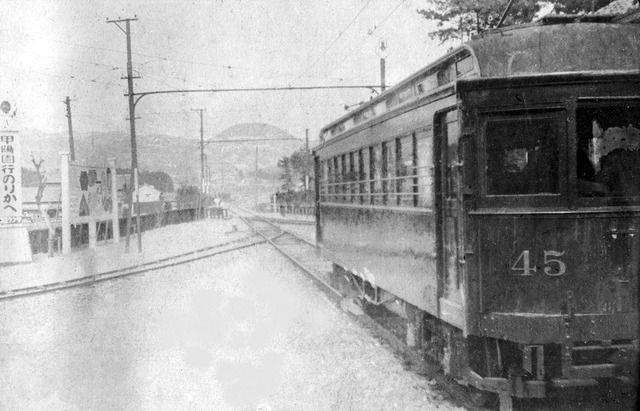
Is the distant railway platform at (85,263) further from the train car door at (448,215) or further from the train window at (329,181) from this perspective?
Result: the train car door at (448,215)

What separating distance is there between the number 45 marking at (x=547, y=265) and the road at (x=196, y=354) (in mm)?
1385

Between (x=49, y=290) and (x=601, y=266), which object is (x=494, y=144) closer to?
(x=601, y=266)

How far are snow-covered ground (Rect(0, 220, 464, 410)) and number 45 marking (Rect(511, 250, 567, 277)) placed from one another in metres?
1.38

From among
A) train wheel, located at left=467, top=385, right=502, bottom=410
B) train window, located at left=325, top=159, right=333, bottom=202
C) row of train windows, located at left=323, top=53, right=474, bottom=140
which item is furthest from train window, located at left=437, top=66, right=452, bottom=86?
train window, located at left=325, top=159, right=333, bottom=202

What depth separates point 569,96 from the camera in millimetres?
5180

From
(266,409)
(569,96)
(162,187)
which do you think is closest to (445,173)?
(569,96)

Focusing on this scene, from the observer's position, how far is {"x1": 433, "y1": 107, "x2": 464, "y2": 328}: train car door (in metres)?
5.65

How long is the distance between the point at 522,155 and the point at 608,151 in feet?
2.05

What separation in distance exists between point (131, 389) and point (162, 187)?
100869mm

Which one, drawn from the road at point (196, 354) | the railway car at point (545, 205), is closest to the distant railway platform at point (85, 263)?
the road at point (196, 354)

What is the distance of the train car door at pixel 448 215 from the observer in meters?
5.65

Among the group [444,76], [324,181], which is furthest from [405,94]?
[324,181]

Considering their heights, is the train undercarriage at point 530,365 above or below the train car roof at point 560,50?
below

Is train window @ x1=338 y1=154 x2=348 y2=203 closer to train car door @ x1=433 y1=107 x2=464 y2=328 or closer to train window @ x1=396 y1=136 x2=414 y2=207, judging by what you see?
train window @ x1=396 y1=136 x2=414 y2=207
